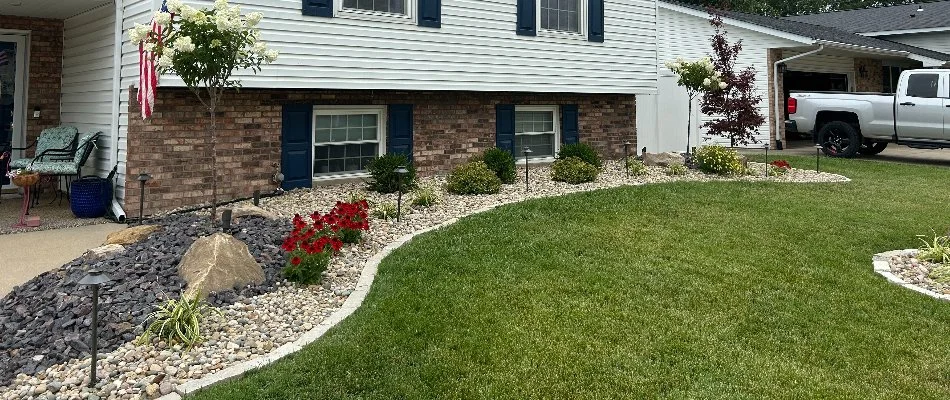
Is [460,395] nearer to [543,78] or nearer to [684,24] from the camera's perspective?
[543,78]

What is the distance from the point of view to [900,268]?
19.8 ft

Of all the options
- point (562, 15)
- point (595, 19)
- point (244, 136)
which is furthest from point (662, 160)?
point (244, 136)

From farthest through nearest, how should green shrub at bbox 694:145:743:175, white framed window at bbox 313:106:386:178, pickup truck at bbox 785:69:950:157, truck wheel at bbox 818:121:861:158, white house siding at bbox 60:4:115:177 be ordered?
truck wheel at bbox 818:121:861:158
pickup truck at bbox 785:69:950:157
green shrub at bbox 694:145:743:175
white framed window at bbox 313:106:386:178
white house siding at bbox 60:4:115:177

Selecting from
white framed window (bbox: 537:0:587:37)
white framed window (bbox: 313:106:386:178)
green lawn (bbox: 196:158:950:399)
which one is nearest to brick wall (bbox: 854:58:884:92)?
white framed window (bbox: 537:0:587:37)

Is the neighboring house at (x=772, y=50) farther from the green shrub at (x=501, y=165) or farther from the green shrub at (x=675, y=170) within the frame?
the green shrub at (x=501, y=165)

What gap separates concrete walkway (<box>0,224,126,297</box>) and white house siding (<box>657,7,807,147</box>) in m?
14.5

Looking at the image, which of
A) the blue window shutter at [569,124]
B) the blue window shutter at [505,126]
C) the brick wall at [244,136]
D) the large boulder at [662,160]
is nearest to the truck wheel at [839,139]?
the large boulder at [662,160]

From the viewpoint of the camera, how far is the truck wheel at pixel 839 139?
576 inches

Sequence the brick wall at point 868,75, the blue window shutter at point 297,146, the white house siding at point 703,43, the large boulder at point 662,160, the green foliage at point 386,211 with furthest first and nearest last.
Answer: the brick wall at point 868,75 < the white house siding at point 703,43 < the large boulder at point 662,160 < the blue window shutter at point 297,146 < the green foliage at point 386,211

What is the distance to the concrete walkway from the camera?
19.1ft

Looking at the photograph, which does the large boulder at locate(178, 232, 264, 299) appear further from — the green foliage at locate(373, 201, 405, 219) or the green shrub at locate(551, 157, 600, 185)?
the green shrub at locate(551, 157, 600, 185)

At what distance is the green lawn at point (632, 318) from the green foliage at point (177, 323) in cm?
68

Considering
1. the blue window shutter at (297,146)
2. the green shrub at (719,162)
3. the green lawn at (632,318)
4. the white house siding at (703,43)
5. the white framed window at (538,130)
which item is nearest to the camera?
the green lawn at (632,318)

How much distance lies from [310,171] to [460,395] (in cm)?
644
